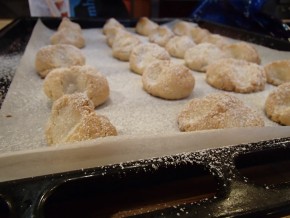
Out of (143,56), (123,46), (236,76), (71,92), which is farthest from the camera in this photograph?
(123,46)

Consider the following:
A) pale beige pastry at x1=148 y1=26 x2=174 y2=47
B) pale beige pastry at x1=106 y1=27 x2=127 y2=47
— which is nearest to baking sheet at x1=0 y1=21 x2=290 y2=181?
pale beige pastry at x1=106 y1=27 x2=127 y2=47

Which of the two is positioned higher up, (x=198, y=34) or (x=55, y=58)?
(x=55, y=58)

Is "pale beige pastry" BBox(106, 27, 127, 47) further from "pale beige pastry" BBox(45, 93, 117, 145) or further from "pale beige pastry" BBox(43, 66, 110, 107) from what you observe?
"pale beige pastry" BBox(45, 93, 117, 145)

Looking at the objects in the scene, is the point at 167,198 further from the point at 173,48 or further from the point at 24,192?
the point at 173,48

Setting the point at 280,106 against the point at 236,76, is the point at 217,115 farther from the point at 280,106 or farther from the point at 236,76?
the point at 236,76

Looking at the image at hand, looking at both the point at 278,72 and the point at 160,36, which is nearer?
the point at 278,72

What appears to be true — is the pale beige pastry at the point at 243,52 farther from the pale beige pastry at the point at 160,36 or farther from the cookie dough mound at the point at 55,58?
the cookie dough mound at the point at 55,58

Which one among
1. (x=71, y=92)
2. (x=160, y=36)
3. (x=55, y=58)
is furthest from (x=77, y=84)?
(x=160, y=36)

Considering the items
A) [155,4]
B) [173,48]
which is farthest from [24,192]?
[155,4]
